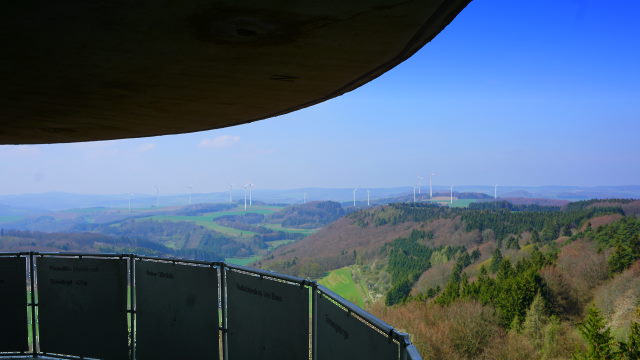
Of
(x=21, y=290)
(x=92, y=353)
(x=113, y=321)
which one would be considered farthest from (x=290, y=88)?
(x=21, y=290)

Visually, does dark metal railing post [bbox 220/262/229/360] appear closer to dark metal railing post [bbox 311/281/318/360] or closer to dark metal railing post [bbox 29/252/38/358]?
dark metal railing post [bbox 311/281/318/360]

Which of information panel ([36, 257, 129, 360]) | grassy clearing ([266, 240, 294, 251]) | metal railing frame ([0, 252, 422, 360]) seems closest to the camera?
metal railing frame ([0, 252, 422, 360])

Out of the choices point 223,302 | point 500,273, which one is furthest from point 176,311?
point 500,273

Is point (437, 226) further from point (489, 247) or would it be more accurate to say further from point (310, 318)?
point (310, 318)

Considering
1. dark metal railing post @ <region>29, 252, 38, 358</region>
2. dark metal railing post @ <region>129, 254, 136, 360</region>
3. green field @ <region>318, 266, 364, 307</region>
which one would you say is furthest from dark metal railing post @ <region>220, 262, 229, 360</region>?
green field @ <region>318, 266, 364, 307</region>

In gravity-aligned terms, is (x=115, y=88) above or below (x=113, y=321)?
above

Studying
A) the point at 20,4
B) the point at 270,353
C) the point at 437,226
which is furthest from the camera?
the point at 437,226

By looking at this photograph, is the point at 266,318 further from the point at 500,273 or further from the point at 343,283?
the point at 343,283
